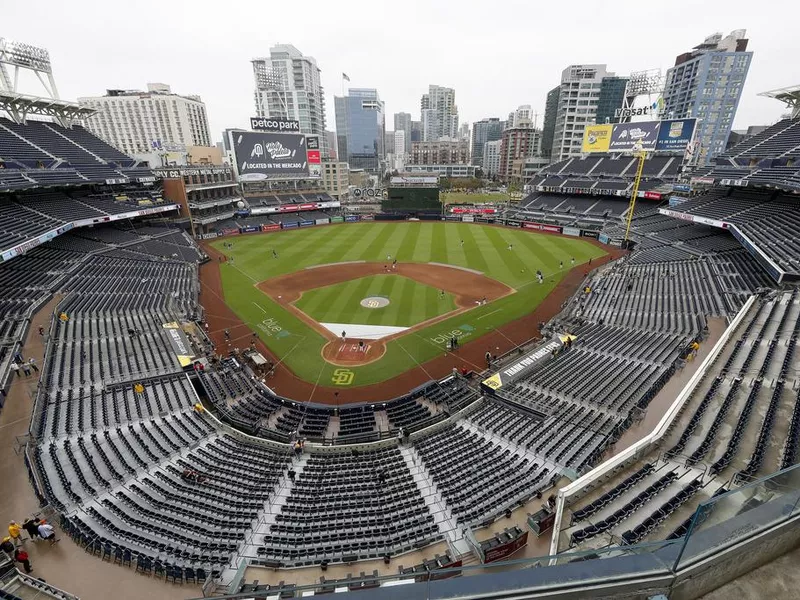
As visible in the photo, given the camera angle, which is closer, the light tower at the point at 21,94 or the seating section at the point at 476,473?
the seating section at the point at 476,473

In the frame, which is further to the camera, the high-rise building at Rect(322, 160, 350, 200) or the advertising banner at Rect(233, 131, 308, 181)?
the high-rise building at Rect(322, 160, 350, 200)

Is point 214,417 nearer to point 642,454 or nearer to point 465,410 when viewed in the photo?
point 465,410

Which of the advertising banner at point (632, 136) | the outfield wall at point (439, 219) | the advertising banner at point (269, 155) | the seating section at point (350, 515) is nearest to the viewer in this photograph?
the seating section at point (350, 515)

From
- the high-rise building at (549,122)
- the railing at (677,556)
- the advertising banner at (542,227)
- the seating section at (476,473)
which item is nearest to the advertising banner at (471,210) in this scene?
the advertising banner at (542,227)

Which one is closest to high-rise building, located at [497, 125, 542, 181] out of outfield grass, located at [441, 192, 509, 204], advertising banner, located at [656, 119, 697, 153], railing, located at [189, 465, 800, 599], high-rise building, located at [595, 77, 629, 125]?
high-rise building, located at [595, 77, 629, 125]

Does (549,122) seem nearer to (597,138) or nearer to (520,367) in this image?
(597,138)

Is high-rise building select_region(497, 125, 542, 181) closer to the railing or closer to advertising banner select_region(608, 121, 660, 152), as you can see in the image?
advertising banner select_region(608, 121, 660, 152)

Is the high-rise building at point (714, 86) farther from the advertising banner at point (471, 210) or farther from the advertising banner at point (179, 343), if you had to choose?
the advertising banner at point (179, 343)

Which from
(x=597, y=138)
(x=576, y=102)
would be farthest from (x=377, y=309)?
(x=576, y=102)
